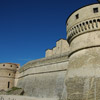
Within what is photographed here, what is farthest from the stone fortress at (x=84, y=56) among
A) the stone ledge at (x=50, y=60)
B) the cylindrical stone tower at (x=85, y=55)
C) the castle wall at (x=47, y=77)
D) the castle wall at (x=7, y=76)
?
the castle wall at (x=7, y=76)

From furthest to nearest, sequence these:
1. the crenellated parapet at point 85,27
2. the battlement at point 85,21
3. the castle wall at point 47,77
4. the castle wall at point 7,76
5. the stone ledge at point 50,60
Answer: the castle wall at point 7,76
the stone ledge at point 50,60
the castle wall at point 47,77
the battlement at point 85,21
the crenellated parapet at point 85,27

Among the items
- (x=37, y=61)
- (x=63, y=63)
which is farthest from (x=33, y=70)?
(x=63, y=63)

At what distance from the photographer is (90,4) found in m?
10.9

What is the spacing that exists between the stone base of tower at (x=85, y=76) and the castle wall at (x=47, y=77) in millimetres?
4644

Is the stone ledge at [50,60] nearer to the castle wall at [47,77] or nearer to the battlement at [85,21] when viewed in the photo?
the castle wall at [47,77]

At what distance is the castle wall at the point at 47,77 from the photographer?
15.7 m

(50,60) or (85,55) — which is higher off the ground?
(50,60)

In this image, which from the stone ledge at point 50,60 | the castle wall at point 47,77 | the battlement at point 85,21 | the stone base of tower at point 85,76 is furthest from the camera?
the stone ledge at point 50,60

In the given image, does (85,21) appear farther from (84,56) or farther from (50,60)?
(50,60)

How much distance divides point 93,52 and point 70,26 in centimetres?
354

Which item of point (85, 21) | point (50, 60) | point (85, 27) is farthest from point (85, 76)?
point (50, 60)

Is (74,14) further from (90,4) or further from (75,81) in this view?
(75,81)

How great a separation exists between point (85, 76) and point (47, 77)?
9.23m

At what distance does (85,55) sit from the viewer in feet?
33.1
